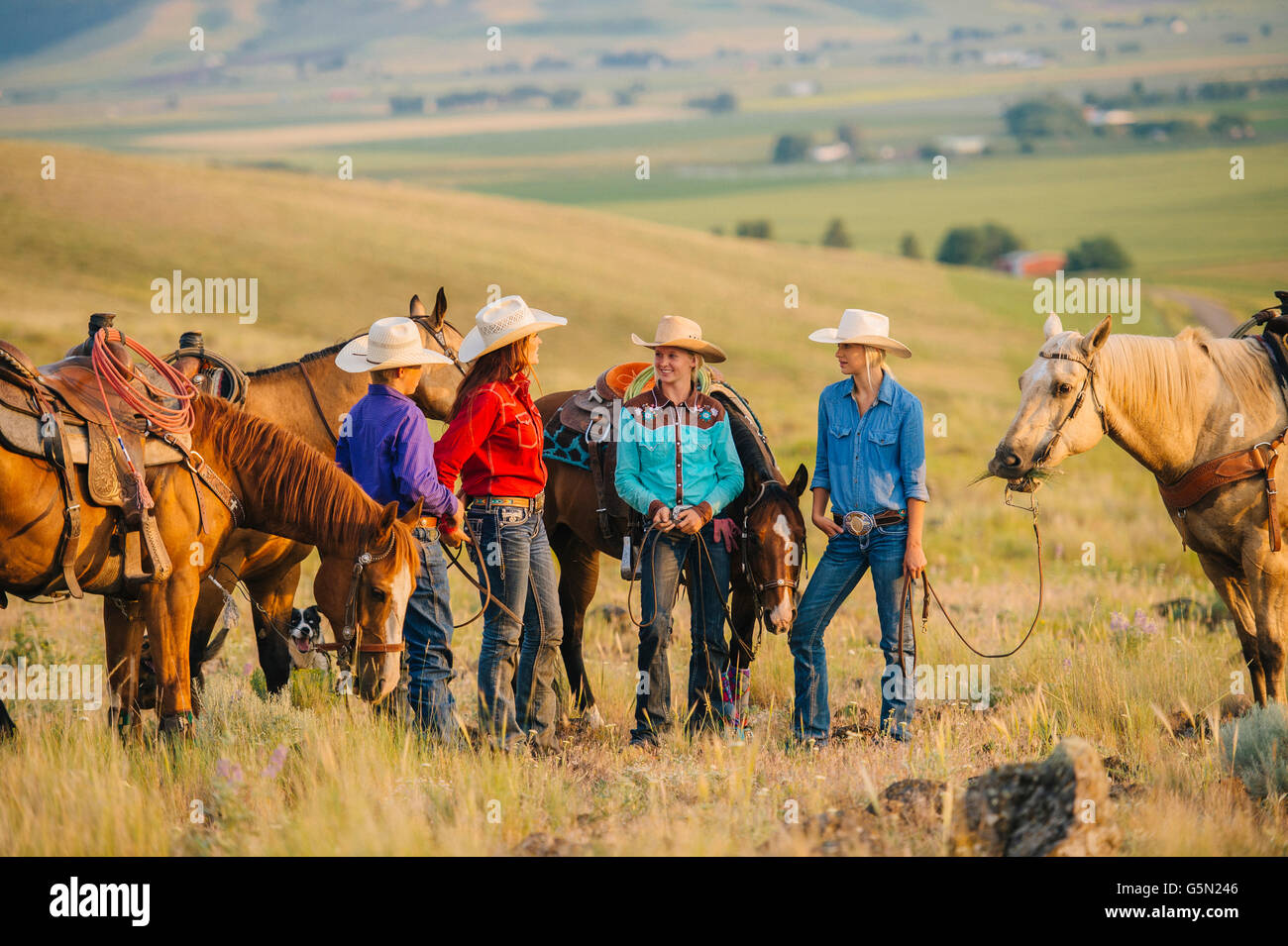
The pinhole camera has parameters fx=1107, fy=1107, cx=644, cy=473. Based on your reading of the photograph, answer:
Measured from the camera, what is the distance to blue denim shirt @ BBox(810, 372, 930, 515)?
5.86 meters

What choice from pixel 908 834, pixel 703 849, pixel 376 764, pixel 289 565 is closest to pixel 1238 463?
pixel 908 834

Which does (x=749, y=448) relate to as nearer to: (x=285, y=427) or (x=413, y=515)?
(x=413, y=515)

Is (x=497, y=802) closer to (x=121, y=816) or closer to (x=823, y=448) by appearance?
(x=121, y=816)

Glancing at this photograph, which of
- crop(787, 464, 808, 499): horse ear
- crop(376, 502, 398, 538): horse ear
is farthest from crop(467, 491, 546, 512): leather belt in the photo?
crop(787, 464, 808, 499): horse ear

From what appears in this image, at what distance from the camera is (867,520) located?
19.2ft

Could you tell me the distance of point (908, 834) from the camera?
4.61 meters

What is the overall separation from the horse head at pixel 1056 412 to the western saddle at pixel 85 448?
4252mm

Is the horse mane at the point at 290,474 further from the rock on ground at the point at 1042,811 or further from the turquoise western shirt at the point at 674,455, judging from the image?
the rock on ground at the point at 1042,811

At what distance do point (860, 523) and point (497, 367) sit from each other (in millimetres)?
2104

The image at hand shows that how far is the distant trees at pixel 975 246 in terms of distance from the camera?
98.8m

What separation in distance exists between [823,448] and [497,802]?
2.63 meters

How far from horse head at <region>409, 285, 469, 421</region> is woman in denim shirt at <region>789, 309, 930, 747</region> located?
2.82 meters
